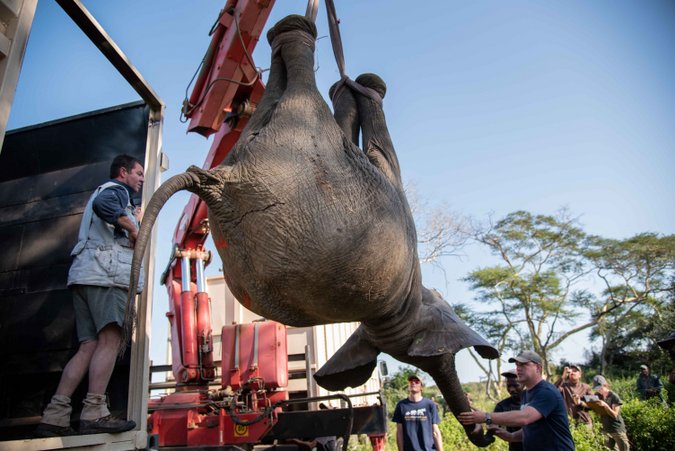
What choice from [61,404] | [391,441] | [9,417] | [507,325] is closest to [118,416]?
[61,404]

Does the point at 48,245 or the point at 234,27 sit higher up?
the point at 234,27

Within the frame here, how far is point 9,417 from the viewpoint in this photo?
2875 millimetres

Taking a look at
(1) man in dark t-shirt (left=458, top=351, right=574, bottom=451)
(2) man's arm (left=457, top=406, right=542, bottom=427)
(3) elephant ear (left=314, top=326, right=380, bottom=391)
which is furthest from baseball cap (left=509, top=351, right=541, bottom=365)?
(3) elephant ear (left=314, top=326, right=380, bottom=391)

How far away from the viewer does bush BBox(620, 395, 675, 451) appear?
827 centimetres

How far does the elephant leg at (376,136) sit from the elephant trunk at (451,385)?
3.63 ft

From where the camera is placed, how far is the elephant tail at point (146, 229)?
1705 mm

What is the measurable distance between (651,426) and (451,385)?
7968mm

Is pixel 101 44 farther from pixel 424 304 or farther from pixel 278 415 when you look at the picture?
pixel 278 415

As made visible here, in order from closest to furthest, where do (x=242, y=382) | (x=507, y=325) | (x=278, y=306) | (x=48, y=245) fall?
(x=278, y=306) < (x=48, y=245) < (x=242, y=382) < (x=507, y=325)

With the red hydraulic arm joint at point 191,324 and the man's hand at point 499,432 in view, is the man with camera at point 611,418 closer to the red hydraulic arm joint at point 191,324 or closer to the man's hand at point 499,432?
the man's hand at point 499,432

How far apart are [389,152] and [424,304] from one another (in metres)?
0.94

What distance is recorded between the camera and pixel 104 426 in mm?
2449

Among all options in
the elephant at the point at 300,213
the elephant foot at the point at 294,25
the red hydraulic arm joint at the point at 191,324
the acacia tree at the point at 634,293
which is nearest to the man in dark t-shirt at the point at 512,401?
A: the red hydraulic arm joint at the point at 191,324

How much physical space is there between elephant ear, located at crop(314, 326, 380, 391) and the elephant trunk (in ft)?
1.14
